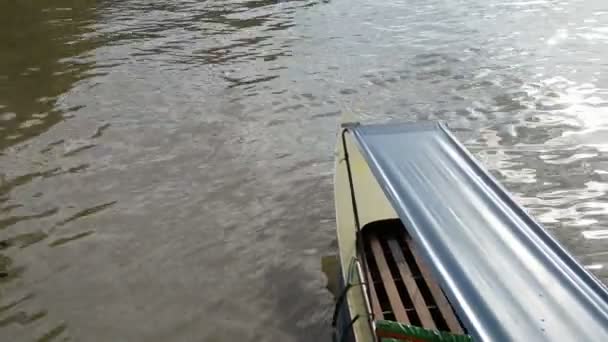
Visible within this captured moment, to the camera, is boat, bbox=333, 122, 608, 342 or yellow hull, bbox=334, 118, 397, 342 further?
yellow hull, bbox=334, 118, 397, 342

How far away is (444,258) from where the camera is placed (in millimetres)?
3621

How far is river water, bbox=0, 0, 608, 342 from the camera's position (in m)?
6.38

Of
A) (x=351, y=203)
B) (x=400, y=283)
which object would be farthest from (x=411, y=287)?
(x=351, y=203)

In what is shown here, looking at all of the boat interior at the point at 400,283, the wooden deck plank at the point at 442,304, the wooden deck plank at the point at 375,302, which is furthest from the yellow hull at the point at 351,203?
the wooden deck plank at the point at 442,304

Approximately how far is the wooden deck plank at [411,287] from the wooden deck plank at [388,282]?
0.38 ft

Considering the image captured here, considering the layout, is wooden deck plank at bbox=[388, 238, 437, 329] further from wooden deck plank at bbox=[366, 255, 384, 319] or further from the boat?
wooden deck plank at bbox=[366, 255, 384, 319]

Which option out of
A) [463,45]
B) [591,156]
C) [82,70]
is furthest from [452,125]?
[82,70]

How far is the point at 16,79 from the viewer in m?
12.8

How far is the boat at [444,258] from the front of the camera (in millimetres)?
3184

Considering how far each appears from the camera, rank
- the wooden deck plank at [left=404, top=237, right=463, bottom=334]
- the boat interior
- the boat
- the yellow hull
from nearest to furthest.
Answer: the boat, the wooden deck plank at [left=404, top=237, right=463, bottom=334], the boat interior, the yellow hull

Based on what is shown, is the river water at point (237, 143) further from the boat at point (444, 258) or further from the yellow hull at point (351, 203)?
the boat at point (444, 258)

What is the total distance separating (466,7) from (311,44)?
18.7 feet

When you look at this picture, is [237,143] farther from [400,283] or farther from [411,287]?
[411,287]

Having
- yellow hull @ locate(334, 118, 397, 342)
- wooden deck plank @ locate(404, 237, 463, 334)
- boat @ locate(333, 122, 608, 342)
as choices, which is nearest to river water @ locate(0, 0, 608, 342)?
yellow hull @ locate(334, 118, 397, 342)
